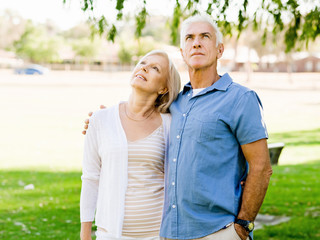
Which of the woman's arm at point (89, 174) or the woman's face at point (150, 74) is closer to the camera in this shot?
the woman's arm at point (89, 174)

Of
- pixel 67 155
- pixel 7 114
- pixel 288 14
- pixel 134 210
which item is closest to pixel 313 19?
pixel 288 14

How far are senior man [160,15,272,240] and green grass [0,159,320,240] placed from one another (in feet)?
12.0

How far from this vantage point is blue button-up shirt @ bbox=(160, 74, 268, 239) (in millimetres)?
2801

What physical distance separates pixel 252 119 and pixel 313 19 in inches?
153

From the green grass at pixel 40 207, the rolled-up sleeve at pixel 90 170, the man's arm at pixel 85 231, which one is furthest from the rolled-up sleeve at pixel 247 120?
the green grass at pixel 40 207

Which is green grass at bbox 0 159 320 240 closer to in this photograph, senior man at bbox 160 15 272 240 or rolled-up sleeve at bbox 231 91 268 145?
senior man at bbox 160 15 272 240

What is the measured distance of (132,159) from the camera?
2.99 m

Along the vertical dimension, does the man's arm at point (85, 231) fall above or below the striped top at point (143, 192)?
below

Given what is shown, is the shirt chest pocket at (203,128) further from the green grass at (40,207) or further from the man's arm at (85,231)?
the green grass at (40,207)

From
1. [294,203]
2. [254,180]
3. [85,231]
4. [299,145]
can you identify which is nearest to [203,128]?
[254,180]

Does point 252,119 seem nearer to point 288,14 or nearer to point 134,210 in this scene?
point 134,210

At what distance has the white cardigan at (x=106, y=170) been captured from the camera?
9.71 feet

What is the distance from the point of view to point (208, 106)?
114 inches

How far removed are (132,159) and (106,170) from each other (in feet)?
0.58
